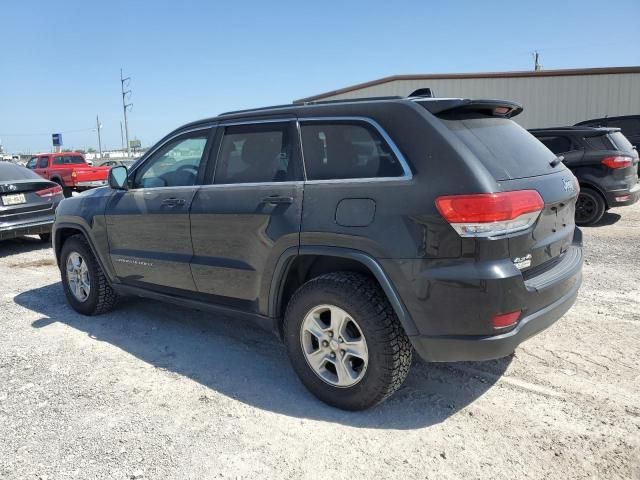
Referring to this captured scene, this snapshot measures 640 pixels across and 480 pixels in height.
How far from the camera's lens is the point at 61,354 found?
4.18m

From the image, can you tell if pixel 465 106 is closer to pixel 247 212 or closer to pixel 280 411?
pixel 247 212

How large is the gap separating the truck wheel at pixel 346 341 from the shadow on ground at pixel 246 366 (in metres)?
0.17

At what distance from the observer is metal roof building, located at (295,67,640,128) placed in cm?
1861

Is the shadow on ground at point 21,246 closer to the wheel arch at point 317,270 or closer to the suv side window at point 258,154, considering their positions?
the suv side window at point 258,154

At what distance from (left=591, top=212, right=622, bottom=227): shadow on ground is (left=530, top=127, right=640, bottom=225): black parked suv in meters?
0.23

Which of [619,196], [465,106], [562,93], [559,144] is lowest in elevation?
[619,196]

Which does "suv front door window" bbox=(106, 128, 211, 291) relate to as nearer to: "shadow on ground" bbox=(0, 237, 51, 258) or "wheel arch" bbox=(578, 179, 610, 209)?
"shadow on ground" bbox=(0, 237, 51, 258)

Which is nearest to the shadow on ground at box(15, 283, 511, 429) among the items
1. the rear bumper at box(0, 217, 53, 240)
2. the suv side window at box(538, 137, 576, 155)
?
the rear bumper at box(0, 217, 53, 240)

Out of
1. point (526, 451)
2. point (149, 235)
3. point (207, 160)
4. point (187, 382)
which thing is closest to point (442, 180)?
point (526, 451)

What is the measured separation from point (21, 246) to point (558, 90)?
18413mm

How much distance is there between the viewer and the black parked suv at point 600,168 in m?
8.60

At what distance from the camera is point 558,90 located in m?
19.6

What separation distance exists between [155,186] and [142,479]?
2432 mm

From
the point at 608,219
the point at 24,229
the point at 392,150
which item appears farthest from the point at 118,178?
the point at 608,219
